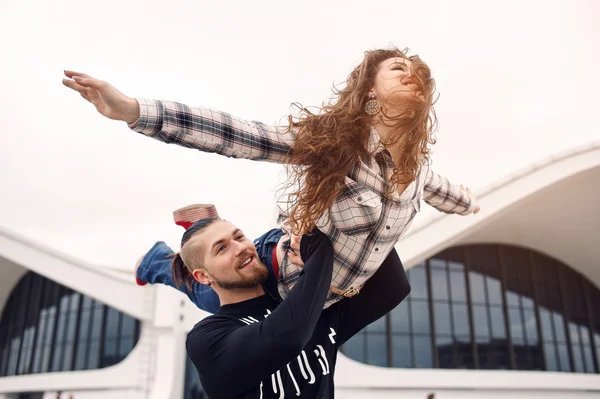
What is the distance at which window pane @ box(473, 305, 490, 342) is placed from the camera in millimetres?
19483

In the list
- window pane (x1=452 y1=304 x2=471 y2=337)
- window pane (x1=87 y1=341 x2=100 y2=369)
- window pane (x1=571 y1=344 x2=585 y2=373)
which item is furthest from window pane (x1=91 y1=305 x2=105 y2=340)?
window pane (x1=571 y1=344 x2=585 y2=373)

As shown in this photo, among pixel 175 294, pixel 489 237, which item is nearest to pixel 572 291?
pixel 489 237

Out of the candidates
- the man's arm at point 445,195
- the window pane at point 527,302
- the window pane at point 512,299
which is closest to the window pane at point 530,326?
the window pane at point 527,302

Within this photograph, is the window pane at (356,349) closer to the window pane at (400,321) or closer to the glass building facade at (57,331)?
the window pane at (400,321)

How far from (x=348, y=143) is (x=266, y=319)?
0.60m

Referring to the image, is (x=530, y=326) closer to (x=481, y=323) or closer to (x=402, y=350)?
(x=481, y=323)

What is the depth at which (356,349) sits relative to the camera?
18.1 m

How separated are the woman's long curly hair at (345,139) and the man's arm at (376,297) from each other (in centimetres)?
50

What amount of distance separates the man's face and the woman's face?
801mm

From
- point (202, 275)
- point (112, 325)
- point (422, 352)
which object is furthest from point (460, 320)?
point (202, 275)

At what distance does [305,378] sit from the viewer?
1999 mm

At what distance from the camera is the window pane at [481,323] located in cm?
1948

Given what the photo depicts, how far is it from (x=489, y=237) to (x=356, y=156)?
19971 mm

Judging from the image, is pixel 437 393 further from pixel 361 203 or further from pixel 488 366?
pixel 361 203
